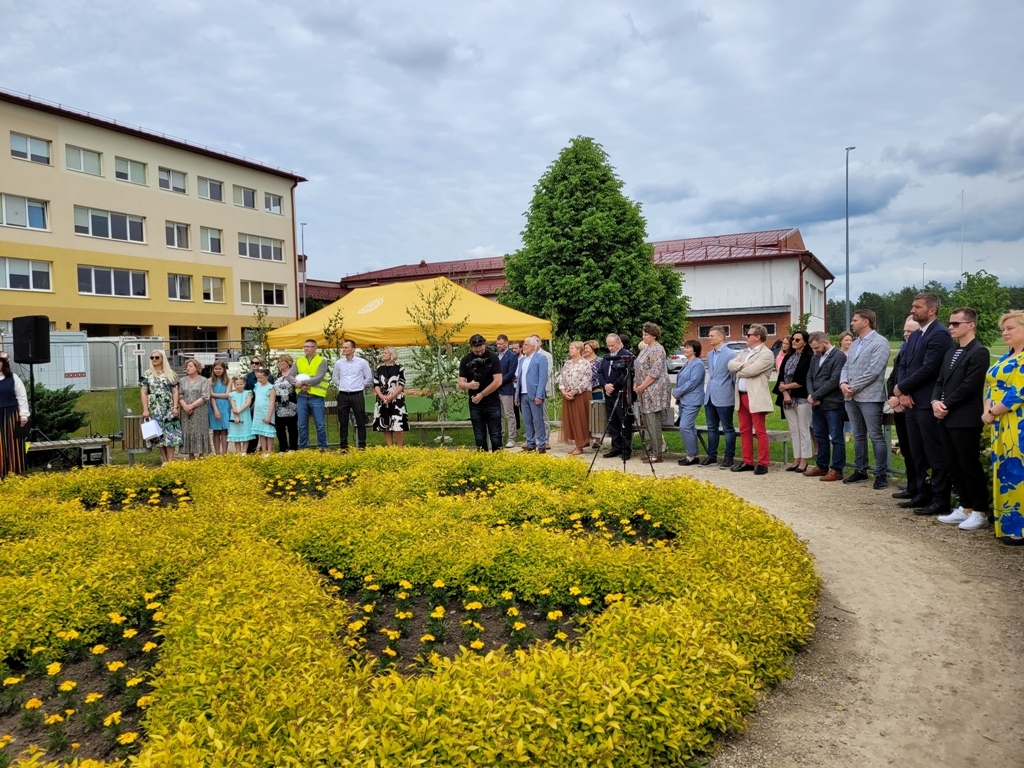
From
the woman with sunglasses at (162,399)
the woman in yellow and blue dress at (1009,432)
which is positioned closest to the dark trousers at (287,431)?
the woman with sunglasses at (162,399)

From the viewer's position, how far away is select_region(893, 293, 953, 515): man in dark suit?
7.16 metres

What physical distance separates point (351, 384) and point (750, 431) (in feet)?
19.6

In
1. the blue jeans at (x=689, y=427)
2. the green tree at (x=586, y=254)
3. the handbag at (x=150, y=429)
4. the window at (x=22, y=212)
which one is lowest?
the blue jeans at (x=689, y=427)

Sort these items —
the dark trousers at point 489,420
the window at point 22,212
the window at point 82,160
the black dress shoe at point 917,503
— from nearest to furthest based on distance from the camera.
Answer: the black dress shoe at point 917,503, the dark trousers at point 489,420, the window at point 22,212, the window at point 82,160

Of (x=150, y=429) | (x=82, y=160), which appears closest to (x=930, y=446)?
(x=150, y=429)

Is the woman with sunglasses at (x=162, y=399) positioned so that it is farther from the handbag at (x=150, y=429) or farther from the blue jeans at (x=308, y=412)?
the blue jeans at (x=308, y=412)

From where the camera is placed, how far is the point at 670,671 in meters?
3.28

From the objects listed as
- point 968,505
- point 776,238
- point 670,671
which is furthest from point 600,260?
point 776,238

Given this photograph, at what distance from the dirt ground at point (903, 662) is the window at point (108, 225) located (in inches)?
Result: 1342

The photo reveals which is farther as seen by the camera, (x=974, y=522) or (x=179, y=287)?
(x=179, y=287)

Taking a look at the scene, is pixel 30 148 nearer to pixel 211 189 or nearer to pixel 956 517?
pixel 211 189

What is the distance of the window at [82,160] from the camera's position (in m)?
31.7

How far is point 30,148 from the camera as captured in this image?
30250mm

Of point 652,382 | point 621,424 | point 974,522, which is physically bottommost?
point 974,522
